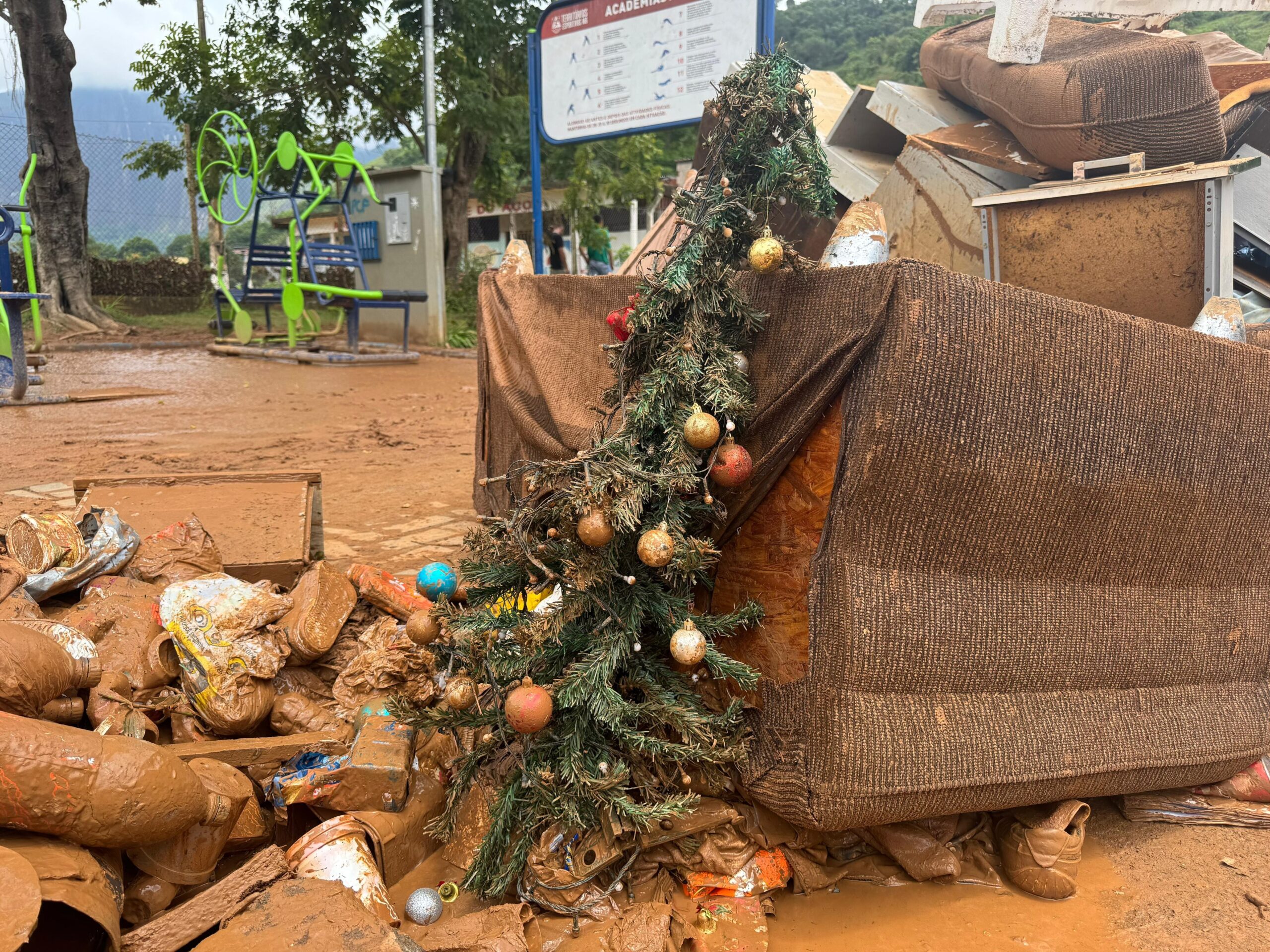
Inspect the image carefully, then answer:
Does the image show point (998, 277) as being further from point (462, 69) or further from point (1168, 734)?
point (462, 69)

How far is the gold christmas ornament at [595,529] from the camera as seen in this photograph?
1.79 m

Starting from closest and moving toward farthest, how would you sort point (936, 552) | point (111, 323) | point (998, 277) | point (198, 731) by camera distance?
point (936, 552), point (198, 731), point (998, 277), point (111, 323)

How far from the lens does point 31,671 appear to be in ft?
6.31

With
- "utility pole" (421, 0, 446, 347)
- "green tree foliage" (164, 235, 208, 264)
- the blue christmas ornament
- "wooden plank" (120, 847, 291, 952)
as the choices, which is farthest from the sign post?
"green tree foliage" (164, 235, 208, 264)

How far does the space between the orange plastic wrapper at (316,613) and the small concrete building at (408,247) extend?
10341 millimetres

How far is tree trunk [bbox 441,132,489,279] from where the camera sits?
15742 millimetres

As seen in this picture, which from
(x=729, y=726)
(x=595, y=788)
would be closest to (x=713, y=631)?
(x=729, y=726)

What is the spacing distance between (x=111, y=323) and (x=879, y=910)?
14.5 m

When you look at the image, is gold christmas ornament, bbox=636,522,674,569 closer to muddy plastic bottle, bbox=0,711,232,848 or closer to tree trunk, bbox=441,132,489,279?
muddy plastic bottle, bbox=0,711,232,848

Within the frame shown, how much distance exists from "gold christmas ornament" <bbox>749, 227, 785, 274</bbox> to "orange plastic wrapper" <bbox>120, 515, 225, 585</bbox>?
2012mm

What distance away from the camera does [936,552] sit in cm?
195

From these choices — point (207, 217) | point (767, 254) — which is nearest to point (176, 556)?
point (767, 254)

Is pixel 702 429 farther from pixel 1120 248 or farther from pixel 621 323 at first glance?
pixel 1120 248

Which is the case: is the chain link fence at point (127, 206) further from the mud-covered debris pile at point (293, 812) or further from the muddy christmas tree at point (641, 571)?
the muddy christmas tree at point (641, 571)
